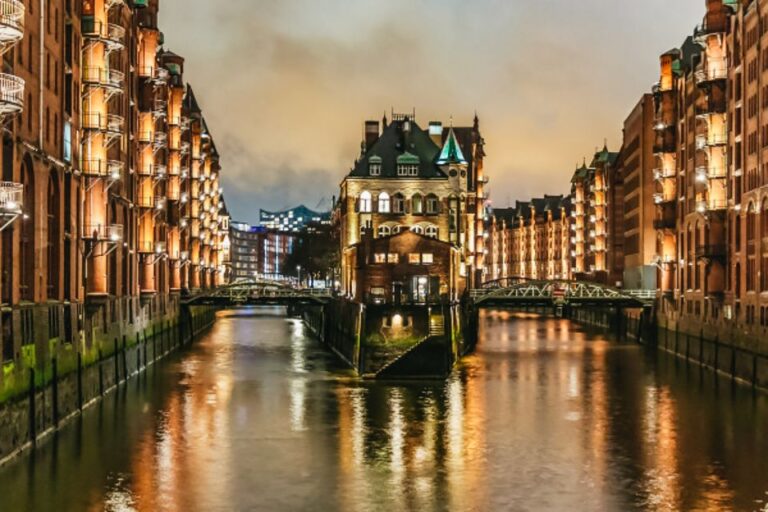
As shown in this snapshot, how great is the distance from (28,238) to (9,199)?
21.1 feet

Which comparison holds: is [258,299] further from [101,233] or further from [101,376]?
[101,233]

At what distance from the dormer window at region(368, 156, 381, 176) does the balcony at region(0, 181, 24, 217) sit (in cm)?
6579

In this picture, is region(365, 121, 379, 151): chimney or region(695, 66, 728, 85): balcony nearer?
region(695, 66, 728, 85): balcony

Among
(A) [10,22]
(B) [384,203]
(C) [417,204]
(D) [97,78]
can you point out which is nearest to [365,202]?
(B) [384,203]

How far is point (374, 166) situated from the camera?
102 metres

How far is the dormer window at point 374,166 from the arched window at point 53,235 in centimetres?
5546

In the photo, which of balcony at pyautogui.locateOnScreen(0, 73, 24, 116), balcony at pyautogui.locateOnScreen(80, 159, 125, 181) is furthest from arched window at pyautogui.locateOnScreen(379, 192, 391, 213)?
balcony at pyautogui.locateOnScreen(0, 73, 24, 116)

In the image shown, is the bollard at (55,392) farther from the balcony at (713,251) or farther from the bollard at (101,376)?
the balcony at (713,251)

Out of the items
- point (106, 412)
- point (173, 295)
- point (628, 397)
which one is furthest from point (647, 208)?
point (106, 412)

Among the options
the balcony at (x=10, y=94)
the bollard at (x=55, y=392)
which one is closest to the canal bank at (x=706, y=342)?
the bollard at (x=55, y=392)

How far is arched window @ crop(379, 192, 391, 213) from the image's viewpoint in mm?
101375

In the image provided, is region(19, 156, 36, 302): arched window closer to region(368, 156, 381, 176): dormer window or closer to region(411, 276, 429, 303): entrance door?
region(411, 276, 429, 303): entrance door

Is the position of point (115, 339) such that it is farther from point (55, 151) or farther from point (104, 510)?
point (104, 510)

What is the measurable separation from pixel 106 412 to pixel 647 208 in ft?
234
